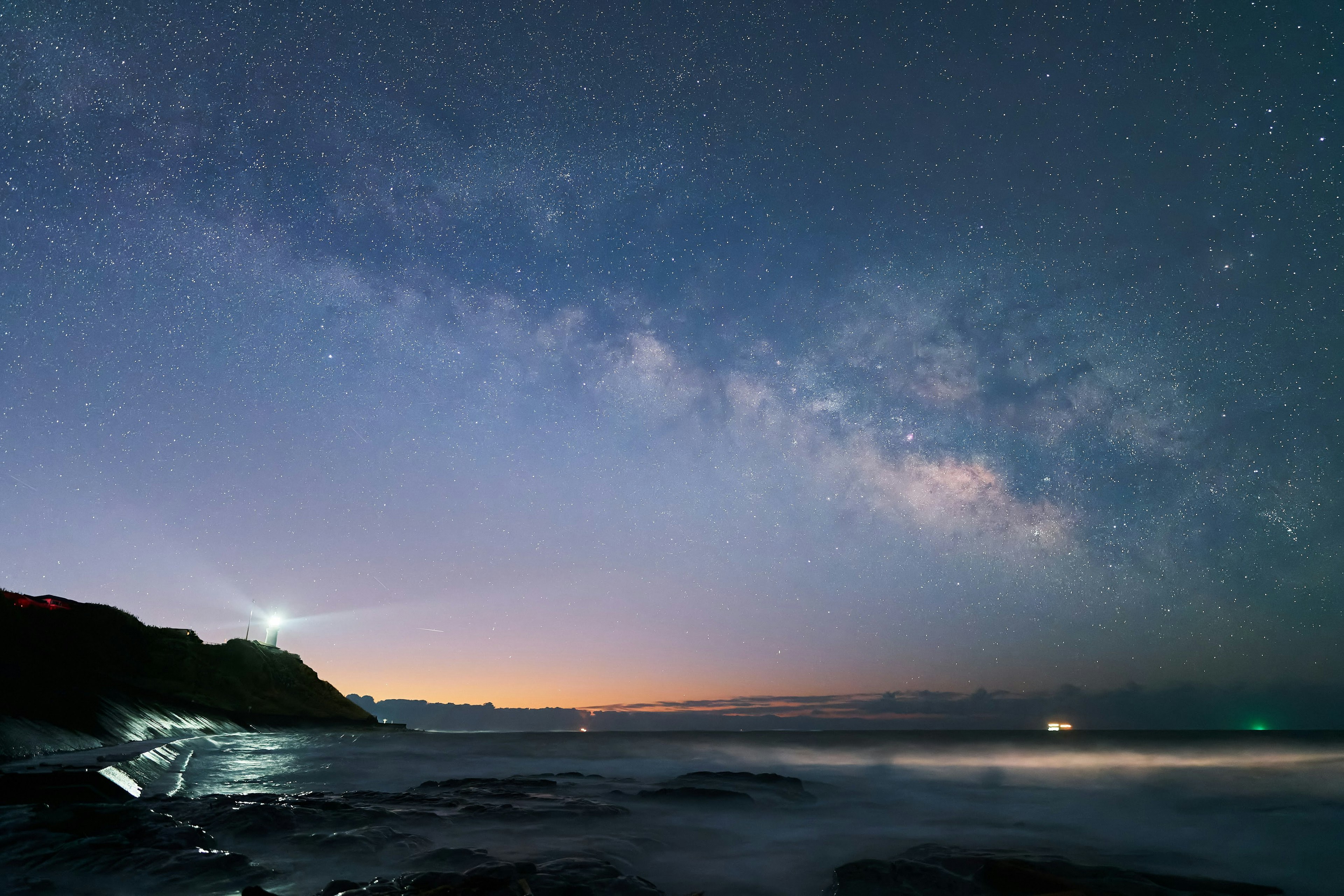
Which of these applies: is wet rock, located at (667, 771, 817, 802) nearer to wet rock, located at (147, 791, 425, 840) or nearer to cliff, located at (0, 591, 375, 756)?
wet rock, located at (147, 791, 425, 840)

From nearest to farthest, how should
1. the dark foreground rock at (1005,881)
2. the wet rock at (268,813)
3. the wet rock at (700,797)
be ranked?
the dark foreground rock at (1005,881) < the wet rock at (268,813) < the wet rock at (700,797)

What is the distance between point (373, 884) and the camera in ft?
22.9

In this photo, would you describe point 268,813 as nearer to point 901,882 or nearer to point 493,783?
Answer: point 493,783

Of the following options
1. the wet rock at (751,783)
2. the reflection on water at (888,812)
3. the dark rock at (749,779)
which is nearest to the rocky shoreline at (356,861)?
the reflection on water at (888,812)

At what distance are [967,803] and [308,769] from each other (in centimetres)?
2651

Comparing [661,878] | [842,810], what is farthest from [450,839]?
[842,810]

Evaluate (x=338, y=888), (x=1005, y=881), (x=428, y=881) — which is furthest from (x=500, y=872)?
(x=1005, y=881)

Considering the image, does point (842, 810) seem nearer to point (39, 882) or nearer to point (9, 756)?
point (39, 882)

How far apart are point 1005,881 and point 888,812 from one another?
13.4 meters

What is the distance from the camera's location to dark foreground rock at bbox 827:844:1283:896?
Result: 27.3ft

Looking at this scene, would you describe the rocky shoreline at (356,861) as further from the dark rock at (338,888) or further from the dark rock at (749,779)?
the dark rock at (749,779)

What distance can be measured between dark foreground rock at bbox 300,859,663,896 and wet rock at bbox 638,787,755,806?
1051 centimetres

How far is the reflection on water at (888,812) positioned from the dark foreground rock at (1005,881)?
1.41 meters

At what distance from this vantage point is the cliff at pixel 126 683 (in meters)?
19.3
